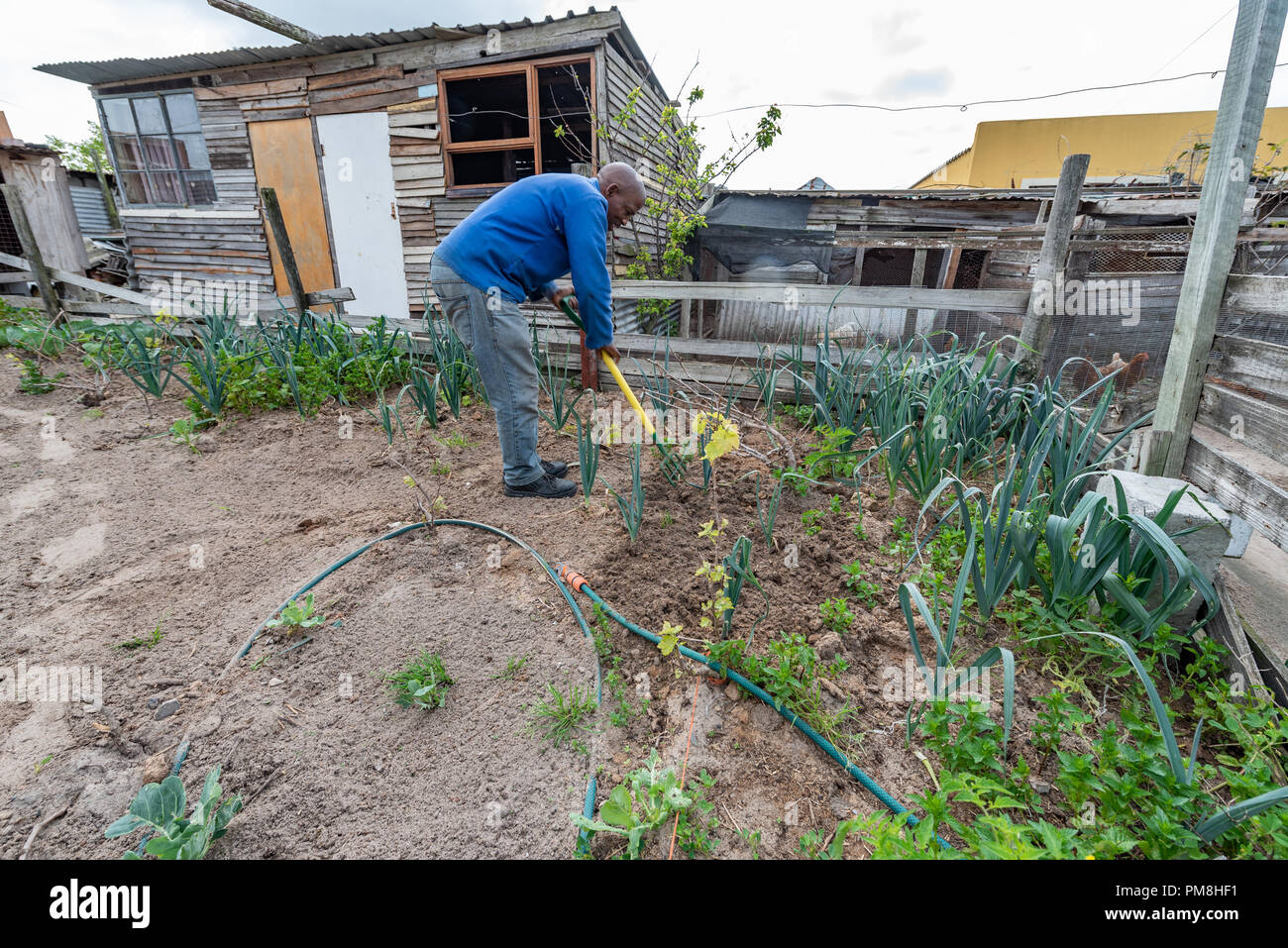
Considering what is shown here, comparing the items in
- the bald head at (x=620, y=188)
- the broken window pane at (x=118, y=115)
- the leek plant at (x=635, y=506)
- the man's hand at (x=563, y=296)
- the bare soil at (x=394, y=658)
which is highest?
the broken window pane at (x=118, y=115)

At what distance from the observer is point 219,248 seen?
27.0ft

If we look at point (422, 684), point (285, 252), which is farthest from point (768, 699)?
point (285, 252)

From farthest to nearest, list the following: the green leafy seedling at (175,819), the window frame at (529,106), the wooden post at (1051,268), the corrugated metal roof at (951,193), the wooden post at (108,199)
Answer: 1. the wooden post at (108,199)
2. the corrugated metal roof at (951,193)
3. the window frame at (529,106)
4. the wooden post at (1051,268)
5. the green leafy seedling at (175,819)

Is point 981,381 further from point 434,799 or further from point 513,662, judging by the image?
point 434,799

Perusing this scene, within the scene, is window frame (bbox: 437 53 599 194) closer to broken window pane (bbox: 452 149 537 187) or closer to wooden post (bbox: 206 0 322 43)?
wooden post (bbox: 206 0 322 43)

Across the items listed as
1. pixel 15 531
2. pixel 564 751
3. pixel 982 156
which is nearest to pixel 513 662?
pixel 564 751

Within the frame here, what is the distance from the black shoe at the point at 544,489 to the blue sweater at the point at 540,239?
0.74 m

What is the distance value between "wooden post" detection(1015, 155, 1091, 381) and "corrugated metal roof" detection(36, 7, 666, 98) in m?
4.71

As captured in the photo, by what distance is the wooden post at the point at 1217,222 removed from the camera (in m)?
1.84

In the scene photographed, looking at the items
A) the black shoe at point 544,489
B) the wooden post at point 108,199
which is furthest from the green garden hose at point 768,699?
the wooden post at point 108,199

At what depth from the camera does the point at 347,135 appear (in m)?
7.13

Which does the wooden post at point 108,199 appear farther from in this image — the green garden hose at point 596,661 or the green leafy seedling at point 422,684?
the green leafy seedling at point 422,684

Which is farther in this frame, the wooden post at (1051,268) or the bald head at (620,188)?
the wooden post at (1051,268)

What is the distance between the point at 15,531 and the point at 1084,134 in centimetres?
1931
